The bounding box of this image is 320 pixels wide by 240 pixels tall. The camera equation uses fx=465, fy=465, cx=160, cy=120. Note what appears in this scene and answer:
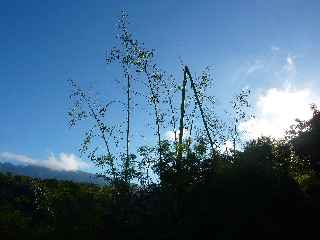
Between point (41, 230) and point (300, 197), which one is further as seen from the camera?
point (300, 197)

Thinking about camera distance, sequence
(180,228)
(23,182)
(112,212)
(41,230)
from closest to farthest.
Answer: (41,230)
(180,228)
(112,212)
(23,182)

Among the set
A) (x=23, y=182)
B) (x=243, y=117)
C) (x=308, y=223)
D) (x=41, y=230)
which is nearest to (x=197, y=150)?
(x=308, y=223)

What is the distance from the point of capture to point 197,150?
2598 centimetres

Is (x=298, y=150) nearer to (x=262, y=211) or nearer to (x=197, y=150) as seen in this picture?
(x=197, y=150)

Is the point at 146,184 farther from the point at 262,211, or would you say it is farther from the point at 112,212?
the point at 262,211

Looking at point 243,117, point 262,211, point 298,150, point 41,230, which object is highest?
point 243,117

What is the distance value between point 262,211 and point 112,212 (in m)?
7.54

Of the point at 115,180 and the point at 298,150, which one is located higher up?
Result: the point at 298,150

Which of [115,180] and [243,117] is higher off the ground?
[243,117]

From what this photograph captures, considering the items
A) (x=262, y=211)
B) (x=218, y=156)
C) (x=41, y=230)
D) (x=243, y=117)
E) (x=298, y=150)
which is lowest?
(x=41, y=230)

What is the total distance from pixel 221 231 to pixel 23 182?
201 feet

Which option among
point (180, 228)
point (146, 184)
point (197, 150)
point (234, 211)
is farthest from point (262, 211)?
point (146, 184)

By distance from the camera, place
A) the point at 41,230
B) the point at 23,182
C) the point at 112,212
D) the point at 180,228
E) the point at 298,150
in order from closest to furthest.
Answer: the point at 41,230, the point at 180,228, the point at 112,212, the point at 298,150, the point at 23,182

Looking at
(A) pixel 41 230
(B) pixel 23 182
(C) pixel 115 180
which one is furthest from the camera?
(B) pixel 23 182
